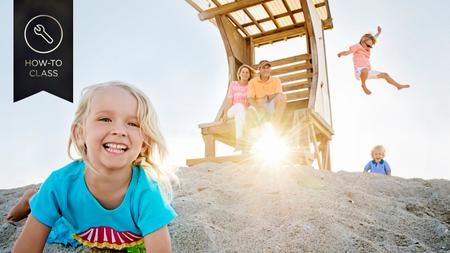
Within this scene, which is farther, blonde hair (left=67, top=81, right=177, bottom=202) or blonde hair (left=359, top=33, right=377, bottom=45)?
blonde hair (left=359, top=33, right=377, bottom=45)

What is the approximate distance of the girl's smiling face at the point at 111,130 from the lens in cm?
144

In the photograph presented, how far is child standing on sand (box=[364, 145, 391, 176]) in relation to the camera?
4982 millimetres

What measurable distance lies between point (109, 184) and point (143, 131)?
0.26 meters

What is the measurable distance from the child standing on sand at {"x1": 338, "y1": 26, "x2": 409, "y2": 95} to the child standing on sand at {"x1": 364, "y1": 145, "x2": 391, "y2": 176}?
31.1 inches

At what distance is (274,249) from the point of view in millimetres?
1689

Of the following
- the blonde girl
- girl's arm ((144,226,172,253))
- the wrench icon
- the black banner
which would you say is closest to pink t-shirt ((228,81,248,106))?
the blonde girl

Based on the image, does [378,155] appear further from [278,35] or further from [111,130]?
[111,130]

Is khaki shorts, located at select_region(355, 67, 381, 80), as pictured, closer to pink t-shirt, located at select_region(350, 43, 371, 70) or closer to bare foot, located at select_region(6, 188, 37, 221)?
pink t-shirt, located at select_region(350, 43, 371, 70)

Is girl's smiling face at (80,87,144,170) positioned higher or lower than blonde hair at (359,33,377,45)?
lower

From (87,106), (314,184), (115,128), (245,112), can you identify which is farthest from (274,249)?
(245,112)

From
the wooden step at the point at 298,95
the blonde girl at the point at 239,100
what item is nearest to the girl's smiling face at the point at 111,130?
the blonde girl at the point at 239,100

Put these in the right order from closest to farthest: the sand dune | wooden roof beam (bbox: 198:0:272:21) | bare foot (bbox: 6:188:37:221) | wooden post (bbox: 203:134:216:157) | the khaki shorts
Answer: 1. the sand dune
2. bare foot (bbox: 6:188:37:221)
3. the khaki shorts
4. wooden post (bbox: 203:134:216:157)
5. wooden roof beam (bbox: 198:0:272:21)

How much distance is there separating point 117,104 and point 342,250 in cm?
113

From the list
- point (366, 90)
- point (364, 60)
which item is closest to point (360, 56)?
point (364, 60)
